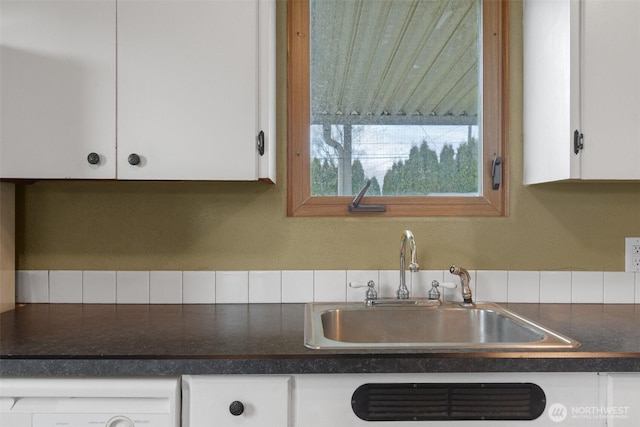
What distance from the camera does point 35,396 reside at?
0.99 m

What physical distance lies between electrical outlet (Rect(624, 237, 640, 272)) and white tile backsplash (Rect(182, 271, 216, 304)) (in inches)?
61.8

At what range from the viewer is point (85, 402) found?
39.0 inches

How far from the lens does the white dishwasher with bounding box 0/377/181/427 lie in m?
0.98

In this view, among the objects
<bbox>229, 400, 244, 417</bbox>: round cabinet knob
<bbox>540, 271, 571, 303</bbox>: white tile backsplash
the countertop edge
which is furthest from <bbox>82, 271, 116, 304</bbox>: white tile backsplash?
<bbox>540, 271, 571, 303</bbox>: white tile backsplash

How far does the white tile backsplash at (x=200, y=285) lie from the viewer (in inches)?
63.0

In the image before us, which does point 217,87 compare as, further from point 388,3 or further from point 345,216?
point 388,3

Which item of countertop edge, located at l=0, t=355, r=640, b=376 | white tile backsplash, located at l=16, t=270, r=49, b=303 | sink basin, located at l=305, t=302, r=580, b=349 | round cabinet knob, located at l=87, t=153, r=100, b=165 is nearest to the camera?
countertop edge, located at l=0, t=355, r=640, b=376

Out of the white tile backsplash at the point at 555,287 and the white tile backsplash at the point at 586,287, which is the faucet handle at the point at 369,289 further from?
the white tile backsplash at the point at 586,287

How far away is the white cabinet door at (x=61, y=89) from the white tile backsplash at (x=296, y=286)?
497 mm

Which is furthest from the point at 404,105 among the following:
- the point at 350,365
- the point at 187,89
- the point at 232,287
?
the point at 350,365

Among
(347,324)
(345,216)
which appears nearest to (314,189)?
(345,216)

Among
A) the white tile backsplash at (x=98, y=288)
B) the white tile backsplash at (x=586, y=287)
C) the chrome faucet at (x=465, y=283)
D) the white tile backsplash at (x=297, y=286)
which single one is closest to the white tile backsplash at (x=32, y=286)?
the white tile backsplash at (x=98, y=288)

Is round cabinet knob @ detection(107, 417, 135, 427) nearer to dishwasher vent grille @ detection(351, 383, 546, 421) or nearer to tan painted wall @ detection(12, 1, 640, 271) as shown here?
dishwasher vent grille @ detection(351, 383, 546, 421)
